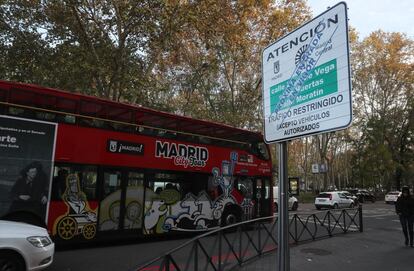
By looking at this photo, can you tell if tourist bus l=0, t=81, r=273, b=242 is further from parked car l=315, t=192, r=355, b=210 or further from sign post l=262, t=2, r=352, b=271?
parked car l=315, t=192, r=355, b=210

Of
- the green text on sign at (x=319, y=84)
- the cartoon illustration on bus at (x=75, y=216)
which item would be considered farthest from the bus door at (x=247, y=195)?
the green text on sign at (x=319, y=84)

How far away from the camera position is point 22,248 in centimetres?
612

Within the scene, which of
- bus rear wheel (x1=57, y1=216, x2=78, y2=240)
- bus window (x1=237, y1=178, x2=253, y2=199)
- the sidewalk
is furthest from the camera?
bus window (x1=237, y1=178, x2=253, y2=199)

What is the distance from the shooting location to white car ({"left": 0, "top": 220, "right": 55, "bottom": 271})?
5.99 metres

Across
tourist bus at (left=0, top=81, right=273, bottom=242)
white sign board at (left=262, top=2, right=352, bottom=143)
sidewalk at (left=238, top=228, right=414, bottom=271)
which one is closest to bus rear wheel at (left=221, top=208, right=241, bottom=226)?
tourist bus at (left=0, top=81, right=273, bottom=242)

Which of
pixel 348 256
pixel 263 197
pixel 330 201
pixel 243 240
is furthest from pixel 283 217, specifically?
pixel 330 201

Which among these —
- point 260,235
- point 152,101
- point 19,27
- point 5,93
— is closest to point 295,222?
point 260,235

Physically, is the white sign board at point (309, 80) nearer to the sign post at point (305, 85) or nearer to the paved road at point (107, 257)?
the sign post at point (305, 85)

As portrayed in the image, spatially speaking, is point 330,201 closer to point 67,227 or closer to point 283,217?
point 67,227

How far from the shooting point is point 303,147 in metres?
62.1

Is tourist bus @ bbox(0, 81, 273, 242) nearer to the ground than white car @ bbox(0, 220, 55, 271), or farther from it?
farther from it

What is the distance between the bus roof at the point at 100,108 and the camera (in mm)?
8734

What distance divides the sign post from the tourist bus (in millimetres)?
6964

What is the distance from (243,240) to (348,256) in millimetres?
2846
